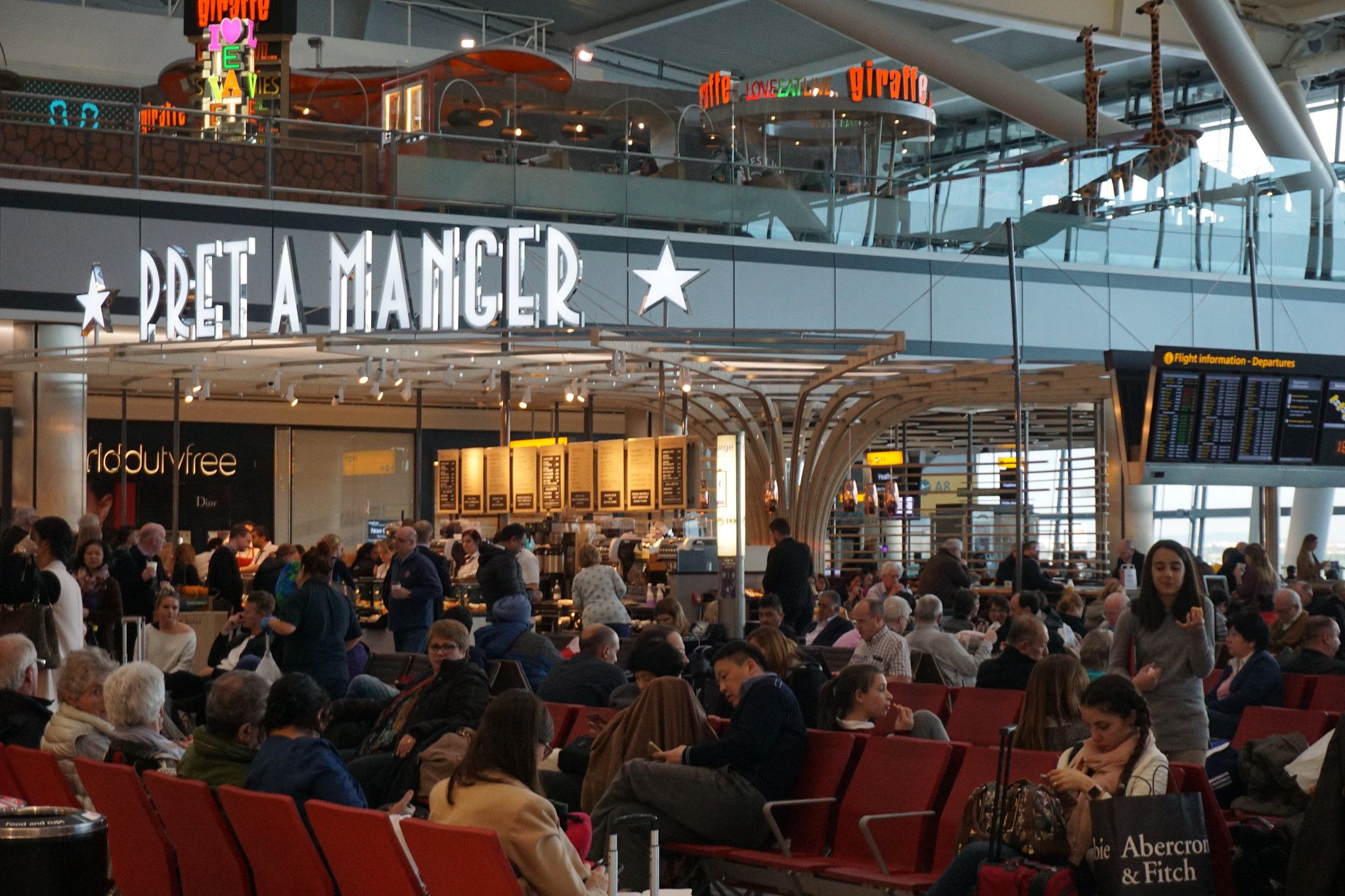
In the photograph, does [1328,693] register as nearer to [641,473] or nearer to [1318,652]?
[1318,652]

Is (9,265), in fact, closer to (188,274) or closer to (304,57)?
(188,274)

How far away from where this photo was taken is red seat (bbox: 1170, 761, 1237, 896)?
489 cm

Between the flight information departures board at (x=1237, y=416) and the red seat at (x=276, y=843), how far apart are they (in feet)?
28.9

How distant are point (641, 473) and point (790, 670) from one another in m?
9.59

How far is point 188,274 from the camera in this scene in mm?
15086

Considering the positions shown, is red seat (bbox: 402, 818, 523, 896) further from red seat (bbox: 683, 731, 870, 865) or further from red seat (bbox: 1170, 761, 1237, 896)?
red seat (bbox: 1170, 761, 1237, 896)

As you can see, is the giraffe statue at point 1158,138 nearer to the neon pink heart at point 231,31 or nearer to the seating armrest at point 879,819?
the neon pink heart at point 231,31

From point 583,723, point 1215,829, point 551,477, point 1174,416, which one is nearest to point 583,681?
point 583,723

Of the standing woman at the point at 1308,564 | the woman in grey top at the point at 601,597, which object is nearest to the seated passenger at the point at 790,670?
the woman in grey top at the point at 601,597

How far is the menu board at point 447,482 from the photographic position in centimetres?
1989

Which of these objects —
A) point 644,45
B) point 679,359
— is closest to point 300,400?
point 644,45

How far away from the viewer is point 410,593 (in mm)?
11758

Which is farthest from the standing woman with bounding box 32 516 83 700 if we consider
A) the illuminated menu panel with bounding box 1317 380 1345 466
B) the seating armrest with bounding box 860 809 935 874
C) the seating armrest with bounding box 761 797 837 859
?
the illuminated menu panel with bounding box 1317 380 1345 466

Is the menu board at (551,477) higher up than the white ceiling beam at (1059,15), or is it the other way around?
the white ceiling beam at (1059,15)
